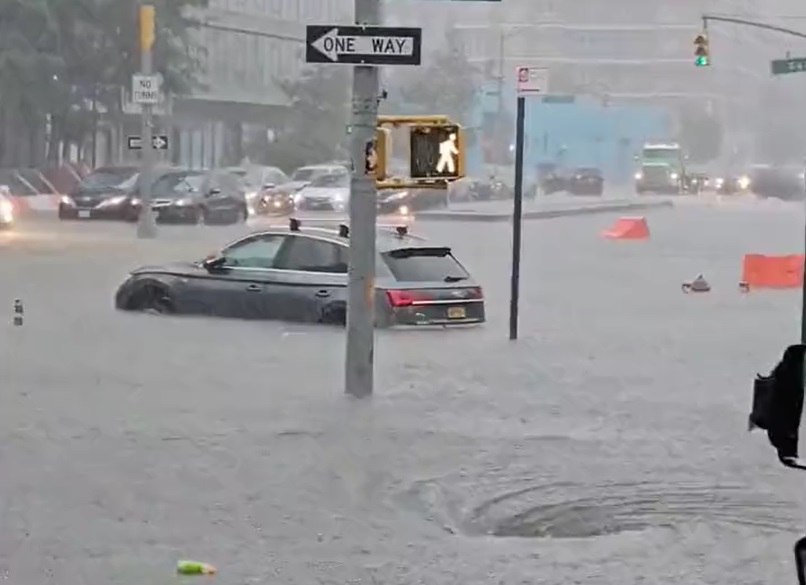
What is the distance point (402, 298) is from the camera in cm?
2009

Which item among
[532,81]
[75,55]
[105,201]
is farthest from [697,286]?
[75,55]

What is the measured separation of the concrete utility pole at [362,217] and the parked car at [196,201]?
31.5 meters

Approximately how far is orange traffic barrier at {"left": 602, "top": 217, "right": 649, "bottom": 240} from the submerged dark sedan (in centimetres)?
2370

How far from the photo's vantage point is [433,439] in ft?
41.9

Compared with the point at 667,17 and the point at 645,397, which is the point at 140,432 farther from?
the point at 667,17

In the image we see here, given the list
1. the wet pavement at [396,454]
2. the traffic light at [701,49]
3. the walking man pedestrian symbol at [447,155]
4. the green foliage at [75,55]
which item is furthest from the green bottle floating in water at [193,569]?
the green foliage at [75,55]

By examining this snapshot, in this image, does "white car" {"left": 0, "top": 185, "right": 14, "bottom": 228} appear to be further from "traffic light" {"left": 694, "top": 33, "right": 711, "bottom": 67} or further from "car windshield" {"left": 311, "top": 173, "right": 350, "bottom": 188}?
"traffic light" {"left": 694, "top": 33, "right": 711, "bottom": 67}

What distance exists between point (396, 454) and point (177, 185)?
116 ft

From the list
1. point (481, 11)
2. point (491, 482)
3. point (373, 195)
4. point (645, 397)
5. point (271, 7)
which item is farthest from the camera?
point (481, 11)

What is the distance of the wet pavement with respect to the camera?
349 inches

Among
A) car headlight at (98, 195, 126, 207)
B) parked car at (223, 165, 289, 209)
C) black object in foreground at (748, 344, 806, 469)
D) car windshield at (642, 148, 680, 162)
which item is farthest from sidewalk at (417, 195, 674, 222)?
black object in foreground at (748, 344, 806, 469)

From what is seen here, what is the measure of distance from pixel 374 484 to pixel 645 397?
504 cm

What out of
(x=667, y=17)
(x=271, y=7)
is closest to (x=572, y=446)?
(x=271, y=7)

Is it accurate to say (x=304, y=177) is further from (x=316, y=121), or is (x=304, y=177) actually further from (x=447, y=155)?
(x=447, y=155)
